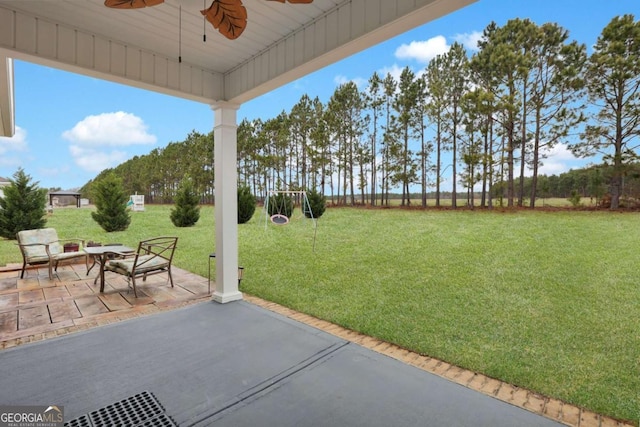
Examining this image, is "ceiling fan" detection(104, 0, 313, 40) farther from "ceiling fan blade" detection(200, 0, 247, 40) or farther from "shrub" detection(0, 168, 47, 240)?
"shrub" detection(0, 168, 47, 240)

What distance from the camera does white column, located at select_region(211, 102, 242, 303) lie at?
11.1 ft

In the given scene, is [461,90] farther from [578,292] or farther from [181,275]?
[181,275]

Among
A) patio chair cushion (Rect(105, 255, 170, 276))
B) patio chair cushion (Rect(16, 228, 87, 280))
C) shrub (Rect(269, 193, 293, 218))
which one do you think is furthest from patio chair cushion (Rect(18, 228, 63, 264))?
shrub (Rect(269, 193, 293, 218))

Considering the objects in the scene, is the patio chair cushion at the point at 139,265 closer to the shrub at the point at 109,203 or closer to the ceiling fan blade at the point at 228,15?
the ceiling fan blade at the point at 228,15

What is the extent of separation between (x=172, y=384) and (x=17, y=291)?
3508 mm

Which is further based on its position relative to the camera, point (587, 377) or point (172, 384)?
point (587, 377)

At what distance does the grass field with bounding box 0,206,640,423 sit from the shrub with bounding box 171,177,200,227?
1556 millimetres

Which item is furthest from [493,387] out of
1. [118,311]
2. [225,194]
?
[118,311]

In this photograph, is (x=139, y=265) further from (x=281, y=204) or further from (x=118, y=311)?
(x=281, y=204)

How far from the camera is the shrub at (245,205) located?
35.5ft

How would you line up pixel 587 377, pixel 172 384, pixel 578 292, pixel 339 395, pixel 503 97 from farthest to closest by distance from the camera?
1. pixel 503 97
2. pixel 578 292
3. pixel 587 377
4. pixel 172 384
5. pixel 339 395

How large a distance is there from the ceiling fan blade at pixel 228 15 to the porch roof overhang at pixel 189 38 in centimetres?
42

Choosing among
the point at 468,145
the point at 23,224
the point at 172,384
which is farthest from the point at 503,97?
the point at 23,224

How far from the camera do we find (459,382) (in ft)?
6.64
